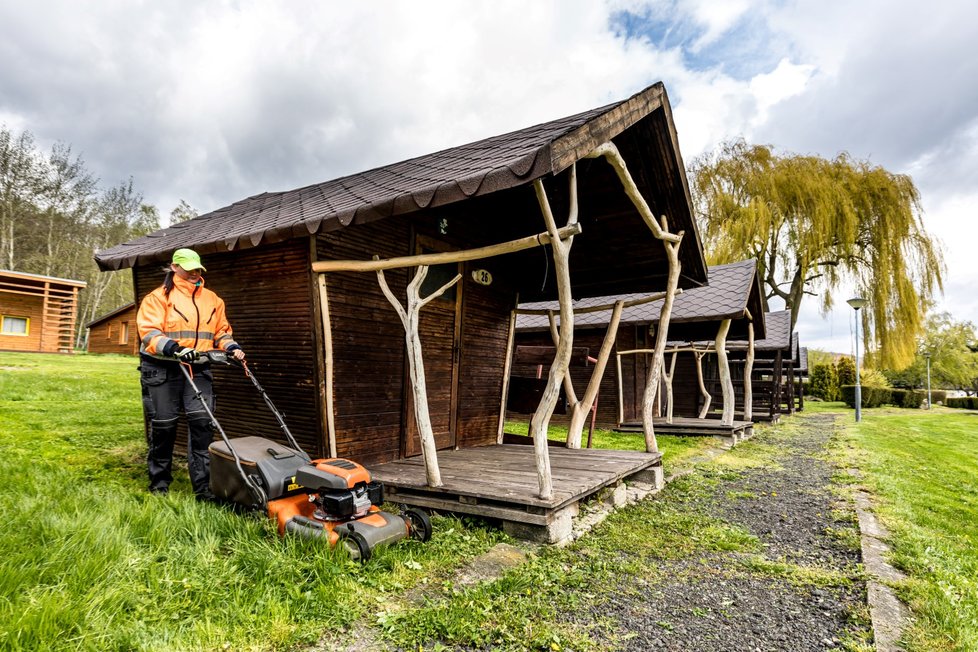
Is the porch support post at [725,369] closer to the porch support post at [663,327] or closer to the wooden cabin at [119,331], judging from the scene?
the porch support post at [663,327]

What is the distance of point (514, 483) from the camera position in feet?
13.1

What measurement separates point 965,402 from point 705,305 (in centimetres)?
3055

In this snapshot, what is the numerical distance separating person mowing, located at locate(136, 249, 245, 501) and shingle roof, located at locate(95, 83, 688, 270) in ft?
1.39

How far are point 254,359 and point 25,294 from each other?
21926mm

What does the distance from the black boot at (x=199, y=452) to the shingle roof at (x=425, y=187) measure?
1380 millimetres

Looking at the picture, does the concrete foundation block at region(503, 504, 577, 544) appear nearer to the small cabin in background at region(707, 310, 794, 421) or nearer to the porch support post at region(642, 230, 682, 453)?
the porch support post at region(642, 230, 682, 453)

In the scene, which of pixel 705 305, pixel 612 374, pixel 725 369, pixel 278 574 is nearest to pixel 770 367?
pixel 612 374

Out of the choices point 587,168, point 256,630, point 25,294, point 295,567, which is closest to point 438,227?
point 587,168

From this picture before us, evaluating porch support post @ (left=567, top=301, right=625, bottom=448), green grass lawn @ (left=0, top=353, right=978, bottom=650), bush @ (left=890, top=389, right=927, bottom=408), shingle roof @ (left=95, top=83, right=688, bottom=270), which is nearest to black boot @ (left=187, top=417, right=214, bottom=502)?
green grass lawn @ (left=0, top=353, right=978, bottom=650)

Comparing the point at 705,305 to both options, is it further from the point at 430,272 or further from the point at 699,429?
the point at 430,272

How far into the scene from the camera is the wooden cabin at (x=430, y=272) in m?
3.53

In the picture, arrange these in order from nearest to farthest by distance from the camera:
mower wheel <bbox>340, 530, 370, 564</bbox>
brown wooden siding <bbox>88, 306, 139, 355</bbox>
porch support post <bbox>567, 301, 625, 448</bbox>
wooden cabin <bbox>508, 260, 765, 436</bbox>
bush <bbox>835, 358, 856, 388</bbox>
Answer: mower wheel <bbox>340, 530, 370, 564</bbox> → porch support post <bbox>567, 301, 625, 448</bbox> → wooden cabin <bbox>508, 260, 765, 436</bbox> → brown wooden siding <bbox>88, 306, 139, 355</bbox> → bush <bbox>835, 358, 856, 388</bbox>

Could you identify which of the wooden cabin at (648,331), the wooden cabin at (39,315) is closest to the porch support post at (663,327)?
the wooden cabin at (648,331)

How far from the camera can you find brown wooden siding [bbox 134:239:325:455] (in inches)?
172
